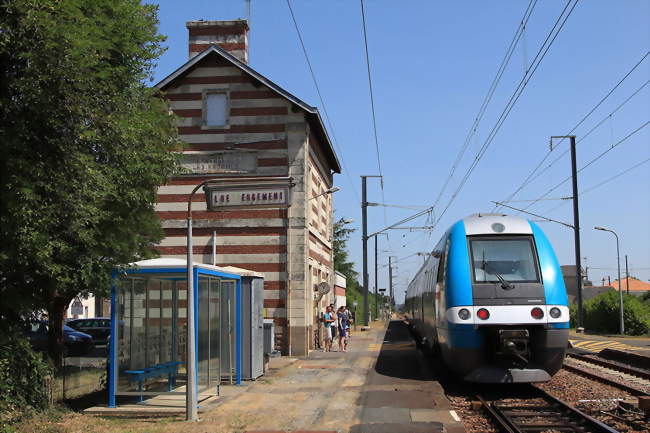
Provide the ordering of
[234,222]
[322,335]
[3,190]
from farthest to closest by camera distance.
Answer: [322,335]
[234,222]
[3,190]

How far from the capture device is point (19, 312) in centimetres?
1088

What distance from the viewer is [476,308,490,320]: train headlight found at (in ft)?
40.5

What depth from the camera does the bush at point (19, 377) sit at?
10148mm

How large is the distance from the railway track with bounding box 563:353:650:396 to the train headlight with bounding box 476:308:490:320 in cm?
300

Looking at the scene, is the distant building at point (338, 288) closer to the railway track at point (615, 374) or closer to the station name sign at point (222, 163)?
the station name sign at point (222, 163)

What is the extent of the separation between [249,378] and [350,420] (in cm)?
582

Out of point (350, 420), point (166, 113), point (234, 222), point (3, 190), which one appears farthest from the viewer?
point (234, 222)

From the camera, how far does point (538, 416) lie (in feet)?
34.8

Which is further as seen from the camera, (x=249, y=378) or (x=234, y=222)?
(x=234, y=222)

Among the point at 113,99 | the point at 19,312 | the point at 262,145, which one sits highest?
the point at 262,145

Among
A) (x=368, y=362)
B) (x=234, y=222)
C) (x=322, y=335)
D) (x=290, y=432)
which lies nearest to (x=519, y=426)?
(x=290, y=432)

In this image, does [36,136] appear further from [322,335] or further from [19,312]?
[322,335]

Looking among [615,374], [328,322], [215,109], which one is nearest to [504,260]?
[615,374]

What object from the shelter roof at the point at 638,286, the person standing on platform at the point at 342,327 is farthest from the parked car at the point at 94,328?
the shelter roof at the point at 638,286
